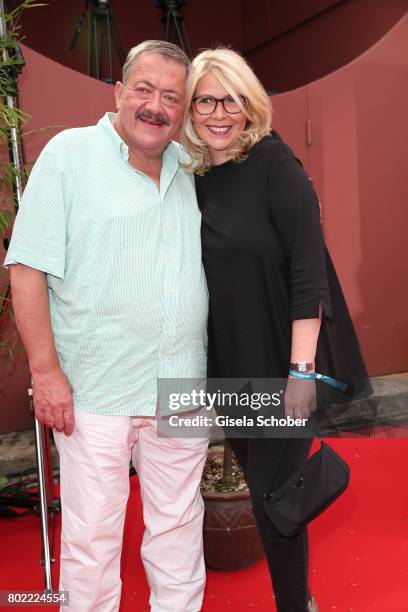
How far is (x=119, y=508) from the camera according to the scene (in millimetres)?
1746

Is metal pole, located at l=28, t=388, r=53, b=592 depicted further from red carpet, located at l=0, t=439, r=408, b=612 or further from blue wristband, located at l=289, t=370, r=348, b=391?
blue wristband, located at l=289, t=370, r=348, b=391

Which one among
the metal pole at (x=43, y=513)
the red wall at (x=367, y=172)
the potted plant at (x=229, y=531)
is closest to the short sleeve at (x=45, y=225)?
the metal pole at (x=43, y=513)

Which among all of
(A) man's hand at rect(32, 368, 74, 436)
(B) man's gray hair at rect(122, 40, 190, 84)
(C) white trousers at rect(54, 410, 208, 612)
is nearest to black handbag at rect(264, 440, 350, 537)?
(C) white trousers at rect(54, 410, 208, 612)

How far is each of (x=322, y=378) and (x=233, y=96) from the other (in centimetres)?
76

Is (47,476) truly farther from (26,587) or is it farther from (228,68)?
(228,68)

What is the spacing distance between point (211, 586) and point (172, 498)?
58cm

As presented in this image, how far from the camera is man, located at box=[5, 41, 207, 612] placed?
5.37 feet

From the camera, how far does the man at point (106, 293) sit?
1.64 metres

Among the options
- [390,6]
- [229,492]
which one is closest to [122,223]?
[229,492]

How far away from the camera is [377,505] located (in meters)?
2.82

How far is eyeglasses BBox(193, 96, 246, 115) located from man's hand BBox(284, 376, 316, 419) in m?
0.71

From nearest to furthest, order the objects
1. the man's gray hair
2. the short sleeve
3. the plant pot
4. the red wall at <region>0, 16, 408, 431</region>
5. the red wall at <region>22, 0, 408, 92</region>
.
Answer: the short sleeve, the man's gray hair, the plant pot, the red wall at <region>0, 16, 408, 431</region>, the red wall at <region>22, 0, 408, 92</region>

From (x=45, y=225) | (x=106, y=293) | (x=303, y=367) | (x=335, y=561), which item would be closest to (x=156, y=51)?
(x=45, y=225)

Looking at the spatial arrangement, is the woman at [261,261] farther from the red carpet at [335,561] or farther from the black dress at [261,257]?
the red carpet at [335,561]
